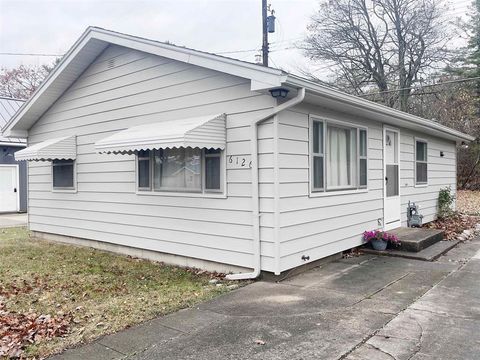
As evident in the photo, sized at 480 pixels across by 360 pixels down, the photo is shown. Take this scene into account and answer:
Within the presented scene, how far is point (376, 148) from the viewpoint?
8102 millimetres

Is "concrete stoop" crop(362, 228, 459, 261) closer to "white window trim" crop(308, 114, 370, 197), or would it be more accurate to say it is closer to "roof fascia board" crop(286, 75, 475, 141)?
"white window trim" crop(308, 114, 370, 197)

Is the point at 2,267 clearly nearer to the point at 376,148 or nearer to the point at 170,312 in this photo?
the point at 170,312

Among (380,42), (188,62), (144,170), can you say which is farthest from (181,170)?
(380,42)

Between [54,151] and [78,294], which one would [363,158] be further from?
[54,151]

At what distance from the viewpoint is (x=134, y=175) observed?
301 inches

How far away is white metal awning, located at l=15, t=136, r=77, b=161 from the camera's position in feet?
27.1

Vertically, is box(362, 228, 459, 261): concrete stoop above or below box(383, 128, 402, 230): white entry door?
below

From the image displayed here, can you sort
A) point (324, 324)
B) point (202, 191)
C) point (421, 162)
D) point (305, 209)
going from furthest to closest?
point (421, 162)
point (202, 191)
point (305, 209)
point (324, 324)

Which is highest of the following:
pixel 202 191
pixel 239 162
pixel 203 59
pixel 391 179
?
pixel 203 59

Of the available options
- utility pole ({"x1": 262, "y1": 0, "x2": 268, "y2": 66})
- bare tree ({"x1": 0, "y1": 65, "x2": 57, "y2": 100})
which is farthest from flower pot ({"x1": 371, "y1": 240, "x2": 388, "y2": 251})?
bare tree ({"x1": 0, "y1": 65, "x2": 57, "y2": 100})

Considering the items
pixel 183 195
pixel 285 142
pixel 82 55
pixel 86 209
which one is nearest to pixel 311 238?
pixel 285 142

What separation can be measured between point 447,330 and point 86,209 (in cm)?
718

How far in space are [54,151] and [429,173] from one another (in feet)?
29.4

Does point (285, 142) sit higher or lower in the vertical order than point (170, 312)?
higher
